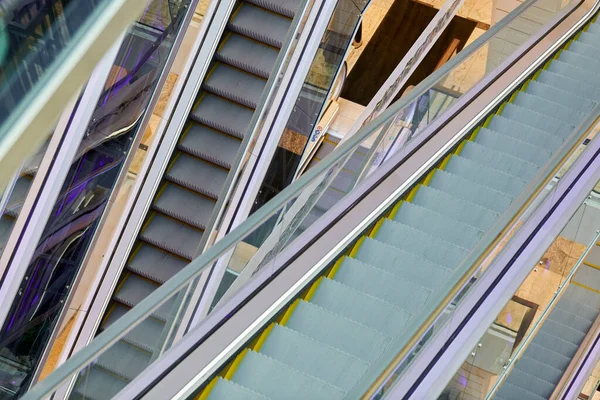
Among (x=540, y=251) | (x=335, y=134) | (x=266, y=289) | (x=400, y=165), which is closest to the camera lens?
(x=266, y=289)

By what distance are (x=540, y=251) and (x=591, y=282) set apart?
15.4 feet

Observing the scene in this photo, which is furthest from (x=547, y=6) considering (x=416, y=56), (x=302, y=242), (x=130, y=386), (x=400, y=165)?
(x=130, y=386)

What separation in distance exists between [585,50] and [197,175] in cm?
435

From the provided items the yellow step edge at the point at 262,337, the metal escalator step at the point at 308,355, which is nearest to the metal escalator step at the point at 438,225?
the metal escalator step at the point at 308,355

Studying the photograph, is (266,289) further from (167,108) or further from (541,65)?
(541,65)

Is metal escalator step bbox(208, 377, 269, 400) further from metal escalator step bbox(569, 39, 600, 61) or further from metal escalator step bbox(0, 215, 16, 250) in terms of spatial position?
metal escalator step bbox(569, 39, 600, 61)

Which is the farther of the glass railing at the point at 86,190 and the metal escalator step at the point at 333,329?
the glass railing at the point at 86,190

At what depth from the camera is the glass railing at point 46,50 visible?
1.74 m

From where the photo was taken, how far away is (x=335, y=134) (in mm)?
13414

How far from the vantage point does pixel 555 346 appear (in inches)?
367

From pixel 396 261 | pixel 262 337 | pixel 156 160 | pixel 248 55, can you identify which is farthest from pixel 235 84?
pixel 262 337

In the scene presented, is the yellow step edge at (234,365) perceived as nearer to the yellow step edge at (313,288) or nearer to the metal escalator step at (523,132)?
the yellow step edge at (313,288)

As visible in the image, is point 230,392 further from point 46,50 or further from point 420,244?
point 46,50

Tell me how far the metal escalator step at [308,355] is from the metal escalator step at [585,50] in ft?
16.7
